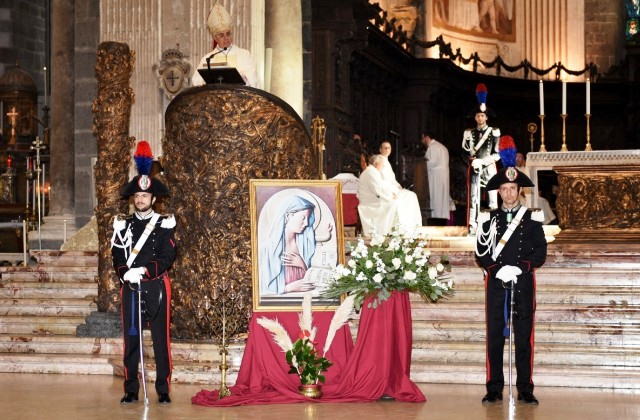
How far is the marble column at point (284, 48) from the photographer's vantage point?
1708cm

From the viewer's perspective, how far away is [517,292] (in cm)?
926

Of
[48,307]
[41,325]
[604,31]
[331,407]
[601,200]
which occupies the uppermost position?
[604,31]

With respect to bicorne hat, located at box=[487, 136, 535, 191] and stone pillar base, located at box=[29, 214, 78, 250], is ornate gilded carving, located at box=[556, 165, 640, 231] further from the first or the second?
stone pillar base, located at box=[29, 214, 78, 250]

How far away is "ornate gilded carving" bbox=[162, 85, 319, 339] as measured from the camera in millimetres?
10477

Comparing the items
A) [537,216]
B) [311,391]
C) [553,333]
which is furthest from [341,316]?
[553,333]

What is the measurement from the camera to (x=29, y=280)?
13562 mm

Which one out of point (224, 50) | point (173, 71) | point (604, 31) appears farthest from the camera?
point (604, 31)

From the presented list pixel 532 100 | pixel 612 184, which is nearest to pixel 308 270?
pixel 612 184

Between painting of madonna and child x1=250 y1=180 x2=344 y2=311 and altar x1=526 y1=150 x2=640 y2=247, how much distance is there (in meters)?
5.62

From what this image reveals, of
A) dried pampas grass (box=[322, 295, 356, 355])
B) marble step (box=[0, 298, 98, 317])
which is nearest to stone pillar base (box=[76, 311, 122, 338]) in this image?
marble step (box=[0, 298, 98, 317])

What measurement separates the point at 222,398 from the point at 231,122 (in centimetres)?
261

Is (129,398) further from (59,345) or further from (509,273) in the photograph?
(509,273)

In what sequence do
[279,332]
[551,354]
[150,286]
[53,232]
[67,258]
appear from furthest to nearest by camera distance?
[53,232], [67,258], [551,354], [150,286], [279,332]

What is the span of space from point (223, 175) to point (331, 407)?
8.55ft
